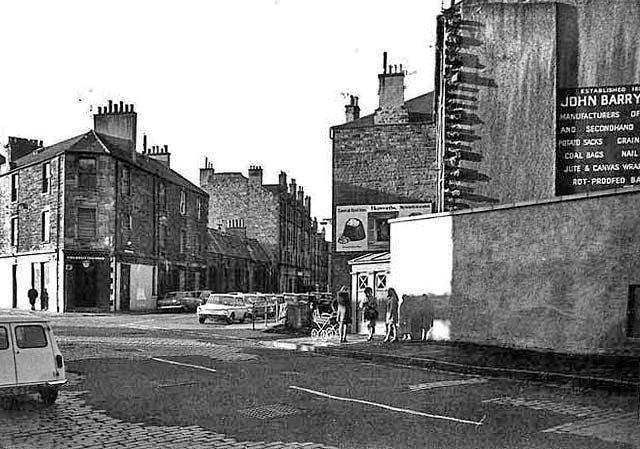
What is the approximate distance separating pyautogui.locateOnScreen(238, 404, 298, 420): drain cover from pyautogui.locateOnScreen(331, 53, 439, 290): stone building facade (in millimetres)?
24579

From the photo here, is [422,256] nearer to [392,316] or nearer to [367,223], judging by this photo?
[392,316]

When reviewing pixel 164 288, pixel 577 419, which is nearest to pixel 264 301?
pixel 164 288

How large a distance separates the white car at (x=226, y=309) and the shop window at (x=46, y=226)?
13.7m

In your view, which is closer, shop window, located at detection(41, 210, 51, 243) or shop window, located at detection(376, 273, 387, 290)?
shop window, located at detection(376, 273, 387, 290)

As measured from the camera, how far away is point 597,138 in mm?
17953

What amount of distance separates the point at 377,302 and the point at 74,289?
24.4m

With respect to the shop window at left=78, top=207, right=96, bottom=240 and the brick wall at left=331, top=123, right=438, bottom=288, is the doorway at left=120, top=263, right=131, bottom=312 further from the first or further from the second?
the brick wall at left=331, top=123, right=438, bottom=288

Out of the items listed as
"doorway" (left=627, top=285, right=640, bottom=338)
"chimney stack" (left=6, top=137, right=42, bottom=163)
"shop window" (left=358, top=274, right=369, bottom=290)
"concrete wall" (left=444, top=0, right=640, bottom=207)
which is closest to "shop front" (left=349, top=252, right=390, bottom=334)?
"shop window" (left=358, top=274, right=369, bottom=290)

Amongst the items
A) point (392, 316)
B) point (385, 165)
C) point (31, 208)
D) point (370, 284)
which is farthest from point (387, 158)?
point (31, 208)

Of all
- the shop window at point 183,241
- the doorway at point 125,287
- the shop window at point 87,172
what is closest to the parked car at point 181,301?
the doorway at point 125,287

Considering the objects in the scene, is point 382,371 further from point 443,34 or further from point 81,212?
point 81,212

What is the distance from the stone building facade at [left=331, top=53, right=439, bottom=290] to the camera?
35.3 m

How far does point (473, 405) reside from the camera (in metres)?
10.6

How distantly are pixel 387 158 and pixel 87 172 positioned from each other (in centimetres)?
1790
